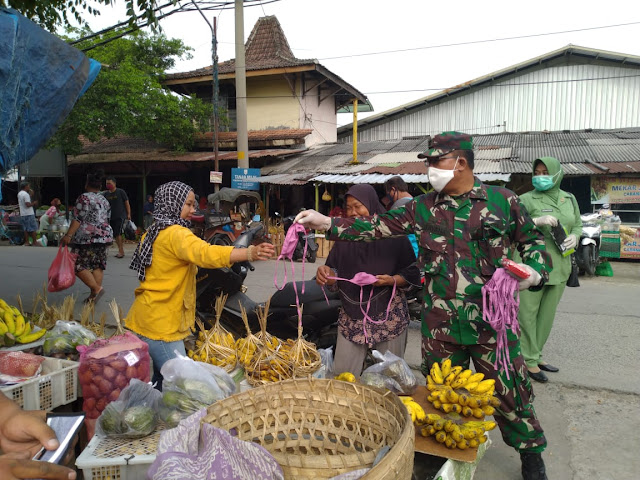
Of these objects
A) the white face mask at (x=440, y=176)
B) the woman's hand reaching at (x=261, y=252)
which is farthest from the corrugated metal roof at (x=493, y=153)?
the woman's hand reaching at (x=261, y=252)

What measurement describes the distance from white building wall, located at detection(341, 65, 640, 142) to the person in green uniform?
15.7 m

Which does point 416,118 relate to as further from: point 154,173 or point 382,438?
point 382,438

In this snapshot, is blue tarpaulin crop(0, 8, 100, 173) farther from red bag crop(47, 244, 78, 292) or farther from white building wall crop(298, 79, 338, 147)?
white building wall crop(298, 79, 338, 147)

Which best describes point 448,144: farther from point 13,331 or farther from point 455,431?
point 13,331

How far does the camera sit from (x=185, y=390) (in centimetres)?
219

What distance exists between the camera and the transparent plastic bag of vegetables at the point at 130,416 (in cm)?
205

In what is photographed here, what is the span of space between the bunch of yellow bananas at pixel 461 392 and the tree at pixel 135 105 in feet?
46.9

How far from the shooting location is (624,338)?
556cm

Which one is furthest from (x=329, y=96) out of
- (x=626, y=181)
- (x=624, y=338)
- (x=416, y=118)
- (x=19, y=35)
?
(x=19, y=35)

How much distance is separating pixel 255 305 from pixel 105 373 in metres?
1.98

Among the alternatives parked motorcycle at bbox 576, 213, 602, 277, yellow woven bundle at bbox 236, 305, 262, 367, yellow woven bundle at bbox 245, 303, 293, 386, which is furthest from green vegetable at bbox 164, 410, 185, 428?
parked motorcycle at bbox 576, 213, 602, 277

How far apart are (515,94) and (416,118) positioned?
154 inches

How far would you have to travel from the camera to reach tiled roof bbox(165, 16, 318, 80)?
17984 millimetres

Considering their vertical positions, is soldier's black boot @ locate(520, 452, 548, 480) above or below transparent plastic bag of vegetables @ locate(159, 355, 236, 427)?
below
